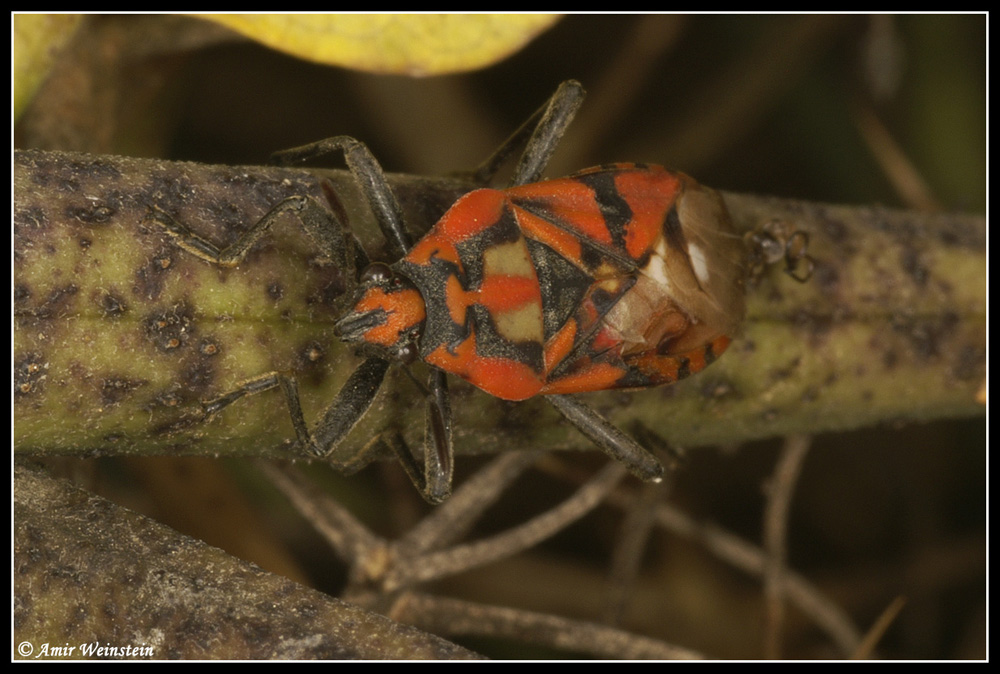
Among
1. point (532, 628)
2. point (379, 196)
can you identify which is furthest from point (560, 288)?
point (532, 628)

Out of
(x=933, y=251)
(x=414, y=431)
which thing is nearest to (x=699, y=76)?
(x=933, y=251)

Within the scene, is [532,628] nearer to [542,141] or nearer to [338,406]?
[338,406]

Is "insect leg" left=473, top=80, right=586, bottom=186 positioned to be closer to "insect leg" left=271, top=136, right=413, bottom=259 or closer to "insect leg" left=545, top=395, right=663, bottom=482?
"insect leg" left=271, top=136, right=413, bottom=259

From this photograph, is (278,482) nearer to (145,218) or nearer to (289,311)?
(289,311)

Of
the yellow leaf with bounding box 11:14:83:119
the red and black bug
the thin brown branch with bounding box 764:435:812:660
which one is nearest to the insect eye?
the red and black bug

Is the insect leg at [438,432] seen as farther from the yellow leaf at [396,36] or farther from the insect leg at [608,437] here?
the yellow leaf at [396,36]

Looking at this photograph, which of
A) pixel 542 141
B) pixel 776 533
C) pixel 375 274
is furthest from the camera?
pixel 776 533
